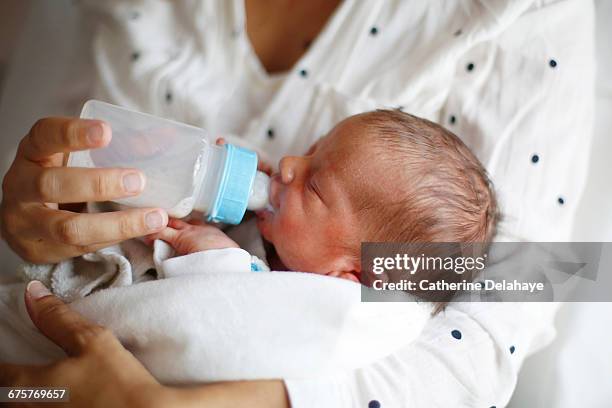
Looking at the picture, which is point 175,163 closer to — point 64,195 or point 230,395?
point 64,195

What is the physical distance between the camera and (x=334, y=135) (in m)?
0.95

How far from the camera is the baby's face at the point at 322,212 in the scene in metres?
0.91

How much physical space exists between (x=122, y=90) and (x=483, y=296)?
865mm

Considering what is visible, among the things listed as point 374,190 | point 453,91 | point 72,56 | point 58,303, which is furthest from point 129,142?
point 72,56

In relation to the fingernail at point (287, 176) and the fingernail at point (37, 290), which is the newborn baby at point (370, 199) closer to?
the fingernail at point (287, 176)

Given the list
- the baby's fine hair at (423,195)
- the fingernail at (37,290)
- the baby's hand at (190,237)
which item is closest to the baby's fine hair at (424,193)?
the baby's fine hair at (423,195)

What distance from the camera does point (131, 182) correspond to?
76 cm

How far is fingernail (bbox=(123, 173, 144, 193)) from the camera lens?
759mm

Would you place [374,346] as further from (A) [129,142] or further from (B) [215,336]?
(A) [129,142]

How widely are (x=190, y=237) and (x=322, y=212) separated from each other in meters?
0.22

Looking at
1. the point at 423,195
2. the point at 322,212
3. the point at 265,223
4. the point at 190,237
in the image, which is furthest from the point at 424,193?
the point at 190,237

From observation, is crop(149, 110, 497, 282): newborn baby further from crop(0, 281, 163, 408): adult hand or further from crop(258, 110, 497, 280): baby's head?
crop(0, 281, 163, 408): adult hand

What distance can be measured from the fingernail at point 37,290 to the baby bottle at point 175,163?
0.18 meters

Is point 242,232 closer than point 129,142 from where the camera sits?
No
